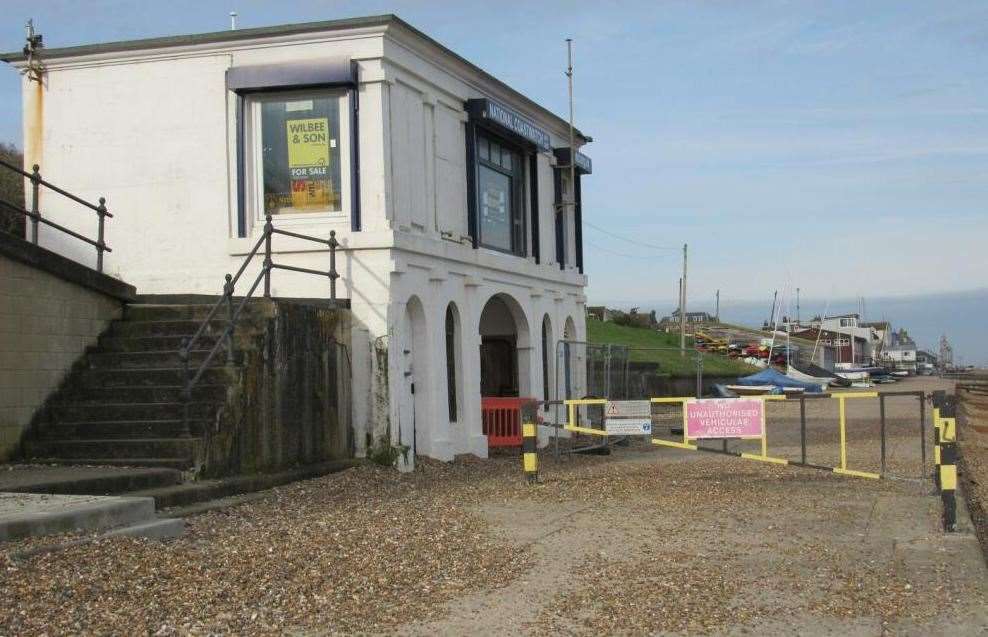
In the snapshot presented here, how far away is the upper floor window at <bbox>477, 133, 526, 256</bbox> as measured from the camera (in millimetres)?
21312

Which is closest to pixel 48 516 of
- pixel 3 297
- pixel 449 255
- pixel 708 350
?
pixel 3 297

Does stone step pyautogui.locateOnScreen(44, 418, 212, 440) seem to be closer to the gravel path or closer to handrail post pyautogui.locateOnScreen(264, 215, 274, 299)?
the gravel path

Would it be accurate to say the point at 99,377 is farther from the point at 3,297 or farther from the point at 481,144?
the point at 481,144

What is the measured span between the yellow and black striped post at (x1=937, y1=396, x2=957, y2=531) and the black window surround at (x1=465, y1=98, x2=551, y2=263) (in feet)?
33.5

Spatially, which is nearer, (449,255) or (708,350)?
(449,255)

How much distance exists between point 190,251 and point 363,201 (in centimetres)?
286

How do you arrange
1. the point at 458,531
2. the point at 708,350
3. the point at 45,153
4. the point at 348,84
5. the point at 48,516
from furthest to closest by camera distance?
the point at 708,350, the point at 45,153, the point at 348,84, the point at 458,531, the point at 48,516

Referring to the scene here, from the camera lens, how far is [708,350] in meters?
87.6

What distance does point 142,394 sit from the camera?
14062mm

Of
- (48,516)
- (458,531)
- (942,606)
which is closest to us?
(942,606)

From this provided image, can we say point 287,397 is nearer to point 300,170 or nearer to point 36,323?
point 36,323

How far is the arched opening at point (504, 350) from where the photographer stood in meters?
23.0

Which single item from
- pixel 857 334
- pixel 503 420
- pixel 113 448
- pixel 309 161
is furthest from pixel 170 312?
pixel 857 334

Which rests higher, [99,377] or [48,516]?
[99,377]
